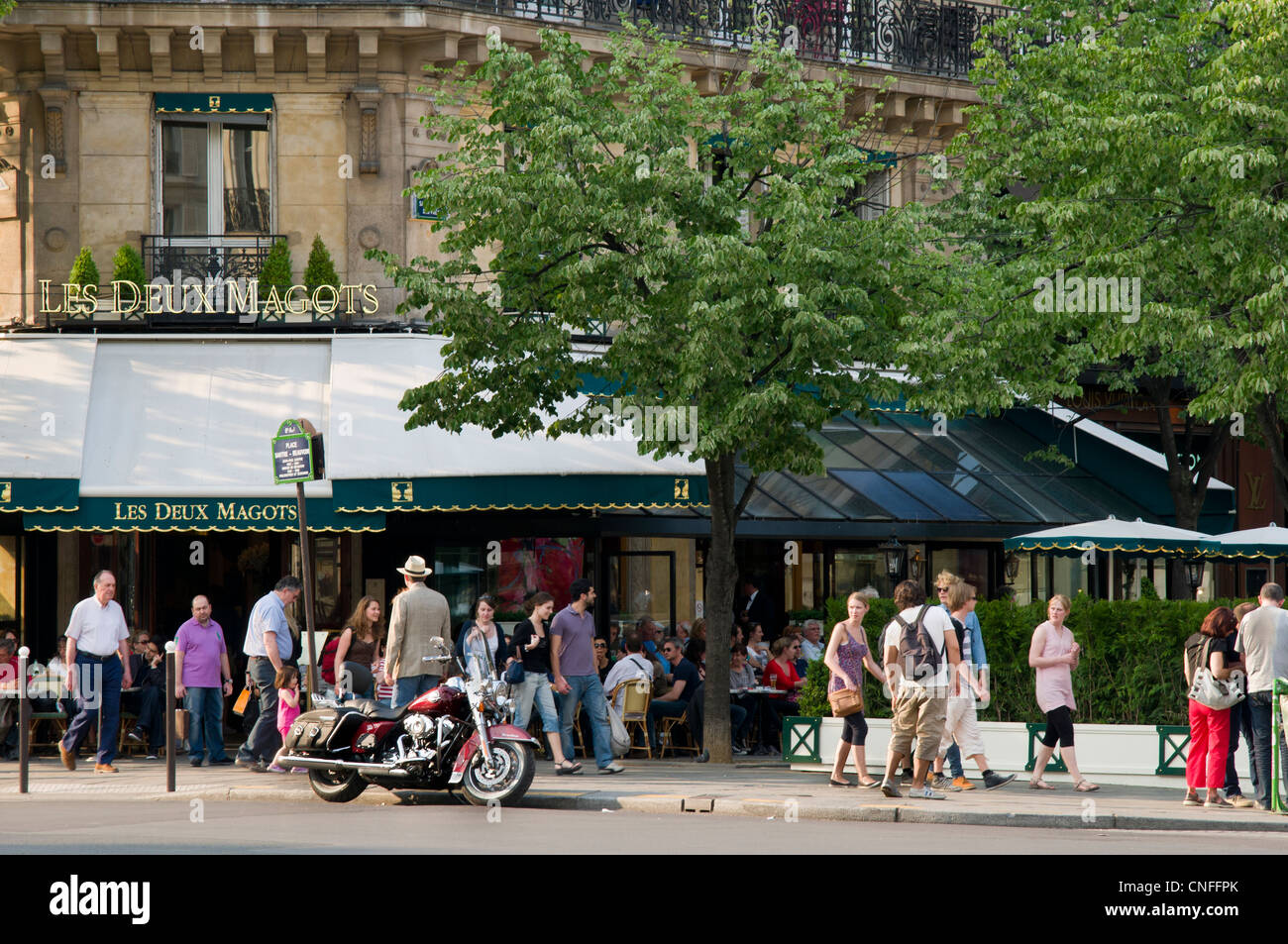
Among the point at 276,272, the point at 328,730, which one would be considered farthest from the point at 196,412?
the point at 328,730

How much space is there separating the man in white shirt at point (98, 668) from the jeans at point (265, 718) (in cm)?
129

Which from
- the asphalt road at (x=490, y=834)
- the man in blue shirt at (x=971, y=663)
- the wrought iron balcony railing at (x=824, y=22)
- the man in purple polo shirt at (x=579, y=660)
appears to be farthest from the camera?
the wrought iron balcony railing at (x=824, y=22)

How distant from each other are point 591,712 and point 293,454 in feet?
13.4

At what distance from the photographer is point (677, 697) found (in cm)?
1869

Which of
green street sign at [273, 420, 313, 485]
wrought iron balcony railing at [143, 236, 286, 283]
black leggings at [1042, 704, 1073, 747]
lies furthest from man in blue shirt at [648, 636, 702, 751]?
wrought iron balcony railing at [143, 236, 286, 283]

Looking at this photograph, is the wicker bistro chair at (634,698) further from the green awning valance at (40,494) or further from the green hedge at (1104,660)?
the green awning valance at (40,494)

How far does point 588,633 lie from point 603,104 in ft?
17.9

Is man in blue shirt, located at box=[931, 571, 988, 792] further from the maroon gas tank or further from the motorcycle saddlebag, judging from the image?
the motorcycle saddlebag

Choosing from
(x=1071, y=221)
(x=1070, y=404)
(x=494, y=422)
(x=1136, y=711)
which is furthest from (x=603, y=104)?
(x=1070, y=404)

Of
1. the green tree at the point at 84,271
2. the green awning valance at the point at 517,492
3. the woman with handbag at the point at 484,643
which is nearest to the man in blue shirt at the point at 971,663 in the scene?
the woman with handbag at the point at 484,643

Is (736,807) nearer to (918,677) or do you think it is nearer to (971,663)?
(918,677)

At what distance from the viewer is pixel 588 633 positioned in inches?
663

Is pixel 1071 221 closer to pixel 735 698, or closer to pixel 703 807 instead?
pixel 735 698

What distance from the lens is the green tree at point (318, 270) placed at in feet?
65.8
